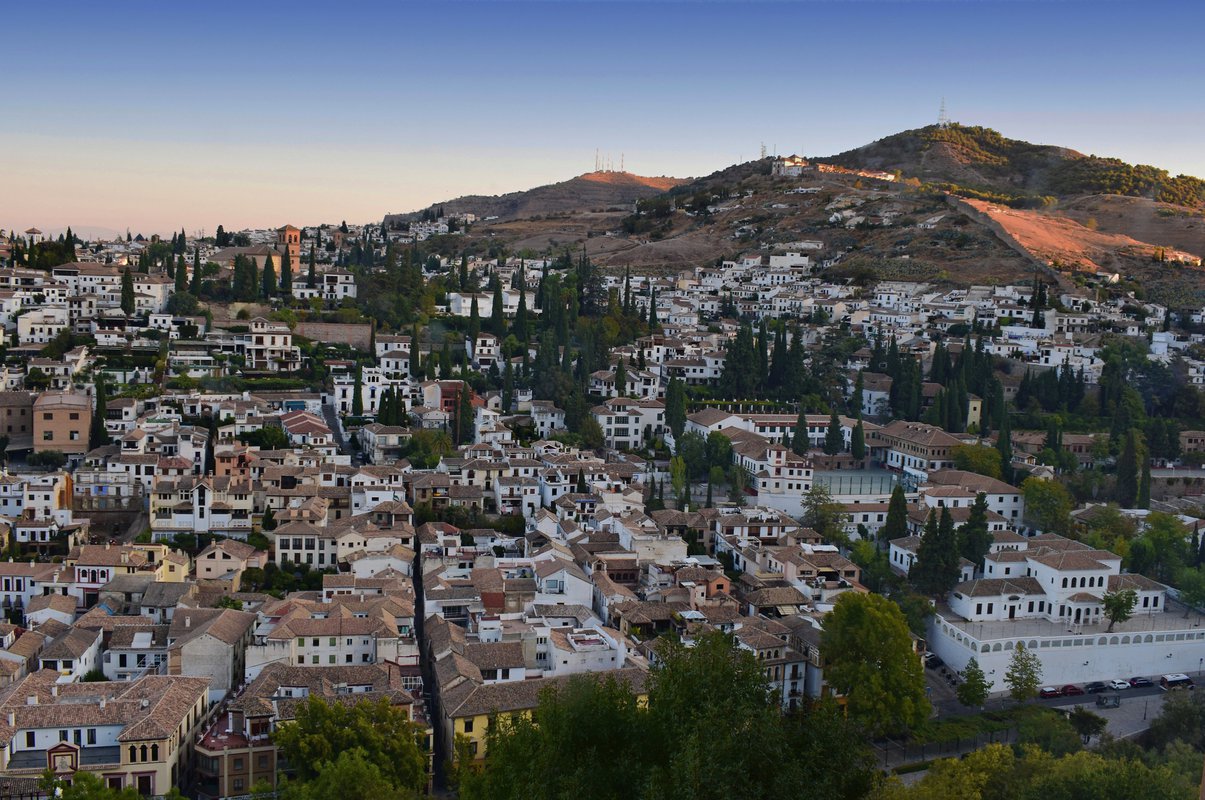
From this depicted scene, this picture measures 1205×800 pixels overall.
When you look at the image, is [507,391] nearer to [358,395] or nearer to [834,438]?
[358,395]

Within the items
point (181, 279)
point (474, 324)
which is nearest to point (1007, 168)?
point (474, 324)

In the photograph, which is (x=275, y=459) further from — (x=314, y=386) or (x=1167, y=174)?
(x=1167, y=174)

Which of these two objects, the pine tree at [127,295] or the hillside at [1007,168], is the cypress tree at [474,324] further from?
the hillside at [1007,168]

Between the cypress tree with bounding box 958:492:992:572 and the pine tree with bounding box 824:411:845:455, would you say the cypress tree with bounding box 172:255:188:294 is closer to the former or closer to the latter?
the pine tree with bounding box 824:411:845:455

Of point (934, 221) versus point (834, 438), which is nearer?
point (834, 438)

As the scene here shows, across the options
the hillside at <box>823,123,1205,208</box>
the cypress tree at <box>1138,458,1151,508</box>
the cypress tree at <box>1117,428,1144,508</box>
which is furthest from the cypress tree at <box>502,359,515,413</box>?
the hillside at <box>823,123,1205,208</box>

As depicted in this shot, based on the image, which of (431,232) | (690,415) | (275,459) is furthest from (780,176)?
(275,459)
